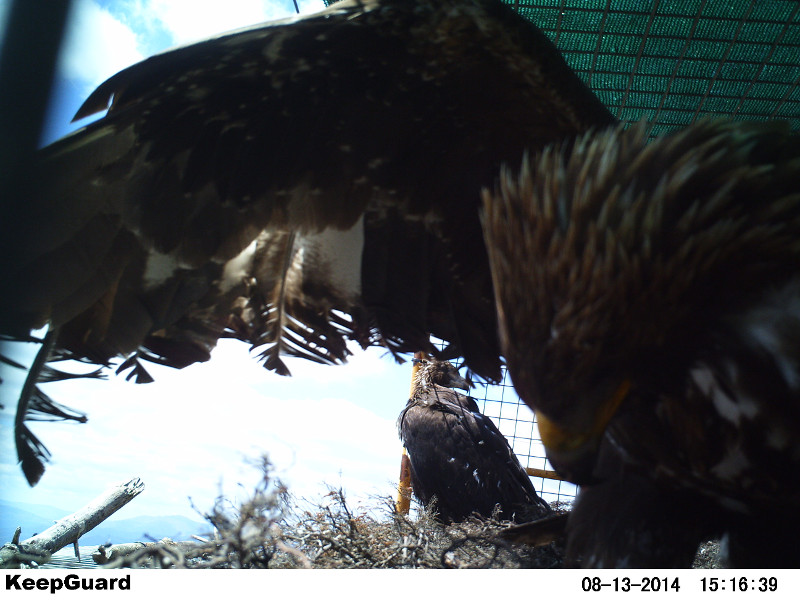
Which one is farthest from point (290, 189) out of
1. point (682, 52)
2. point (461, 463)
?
point (461, 463)

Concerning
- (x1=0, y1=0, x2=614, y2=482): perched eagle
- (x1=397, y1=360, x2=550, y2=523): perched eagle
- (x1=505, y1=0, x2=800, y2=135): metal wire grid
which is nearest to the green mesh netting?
(x1=505, y1=0, x2=800, y2=135): metal wire grid

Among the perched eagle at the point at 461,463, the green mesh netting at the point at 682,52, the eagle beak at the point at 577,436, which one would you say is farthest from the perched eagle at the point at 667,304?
the perched eagle at the point at 461,463

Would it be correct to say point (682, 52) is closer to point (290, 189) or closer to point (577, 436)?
point (290, 189)

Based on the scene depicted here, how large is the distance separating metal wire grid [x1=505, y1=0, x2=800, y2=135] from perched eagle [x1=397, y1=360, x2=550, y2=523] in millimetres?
1941

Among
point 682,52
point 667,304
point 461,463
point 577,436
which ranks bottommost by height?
point 461,463

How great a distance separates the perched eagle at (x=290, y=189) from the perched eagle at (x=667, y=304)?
616 mm

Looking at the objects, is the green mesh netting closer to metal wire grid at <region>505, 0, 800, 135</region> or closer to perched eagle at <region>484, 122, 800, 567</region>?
metal wire grid at <region>505, 0, 800, 135</region>

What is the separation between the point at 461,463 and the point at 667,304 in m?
3.19

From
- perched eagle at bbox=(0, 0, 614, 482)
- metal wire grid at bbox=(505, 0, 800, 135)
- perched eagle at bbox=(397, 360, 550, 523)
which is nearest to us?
perched eagle at bbox=(0, 0, 614, 482)

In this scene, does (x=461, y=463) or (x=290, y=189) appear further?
(x=461, y=463)

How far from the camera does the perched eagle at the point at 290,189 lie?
1502mm

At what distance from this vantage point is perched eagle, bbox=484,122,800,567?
97 centimetres

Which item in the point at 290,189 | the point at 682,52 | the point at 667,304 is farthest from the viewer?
the point at 682,52

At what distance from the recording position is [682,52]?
291 centimetres
